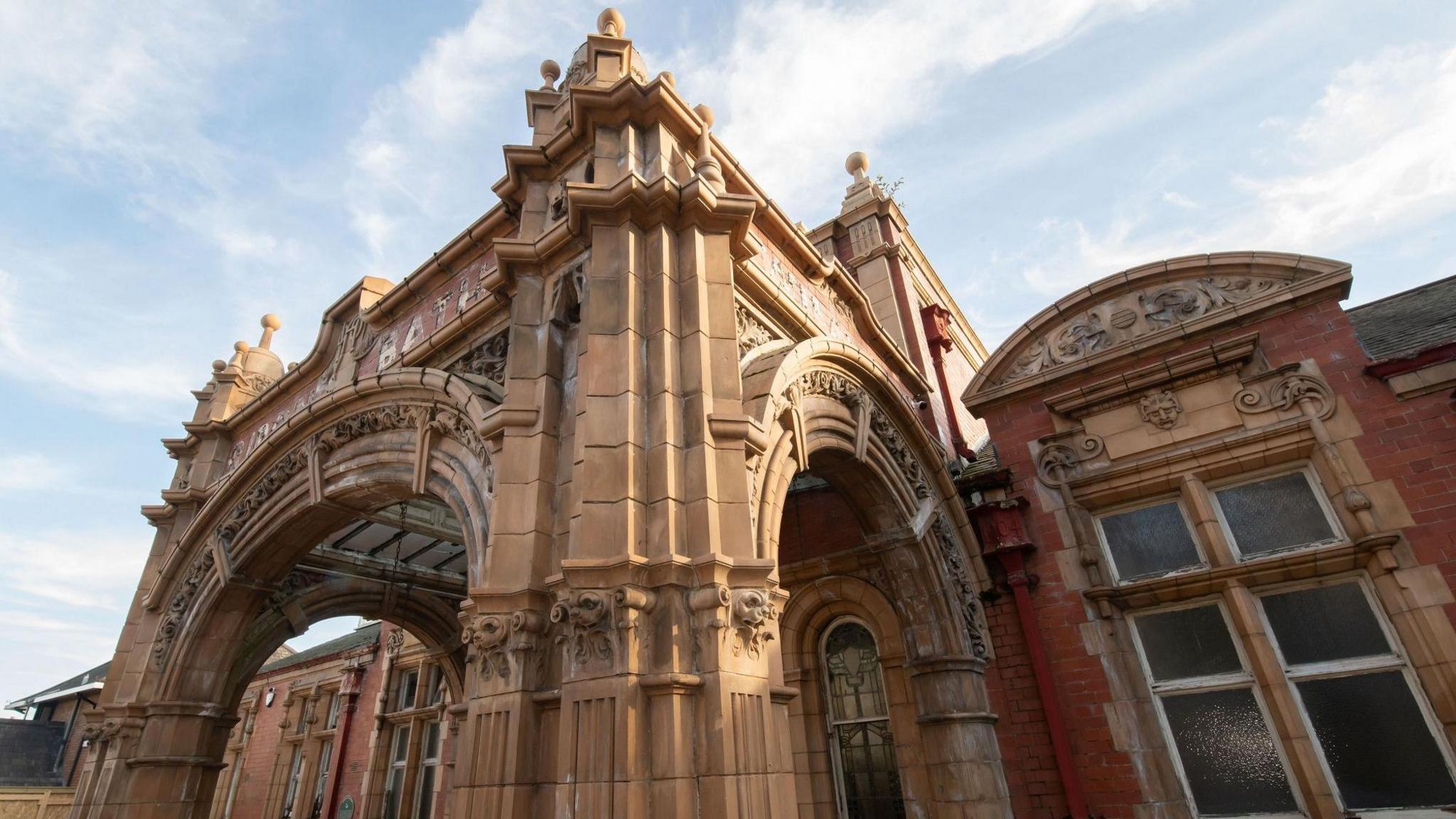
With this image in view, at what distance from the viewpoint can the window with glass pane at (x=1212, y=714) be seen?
235 inches

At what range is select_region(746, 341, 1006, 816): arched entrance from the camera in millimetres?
6535

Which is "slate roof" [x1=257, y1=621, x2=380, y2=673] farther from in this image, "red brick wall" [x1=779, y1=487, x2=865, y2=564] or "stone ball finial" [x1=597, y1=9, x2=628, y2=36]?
"stone ball finial" [x1=597, y1=9, x2=628, y2=36]

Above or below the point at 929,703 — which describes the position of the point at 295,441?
above

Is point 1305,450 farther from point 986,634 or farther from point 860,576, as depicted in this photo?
point 860,576

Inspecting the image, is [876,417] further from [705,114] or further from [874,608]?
[705,114]

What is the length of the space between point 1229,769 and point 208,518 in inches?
457

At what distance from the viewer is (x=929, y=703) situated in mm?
6836

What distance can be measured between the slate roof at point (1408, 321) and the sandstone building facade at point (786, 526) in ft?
1.66

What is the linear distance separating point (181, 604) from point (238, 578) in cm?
102

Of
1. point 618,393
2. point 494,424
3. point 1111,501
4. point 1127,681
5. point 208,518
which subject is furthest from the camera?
point 208,518

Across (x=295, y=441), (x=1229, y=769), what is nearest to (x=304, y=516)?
(x=295, y=441)

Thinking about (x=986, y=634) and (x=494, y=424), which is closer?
(x=494, y=424)

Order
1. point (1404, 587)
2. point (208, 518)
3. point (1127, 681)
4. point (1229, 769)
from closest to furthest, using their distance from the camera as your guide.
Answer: point (1404, 587)
point (1229, 769)
point (1127, 681)
point (208, 518)

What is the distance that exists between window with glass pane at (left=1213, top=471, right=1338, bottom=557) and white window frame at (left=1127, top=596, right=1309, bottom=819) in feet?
2.15
